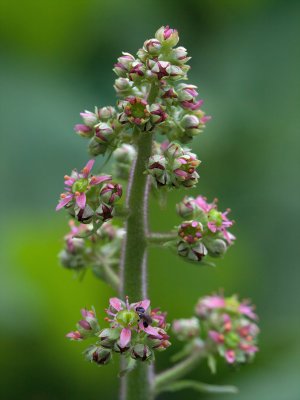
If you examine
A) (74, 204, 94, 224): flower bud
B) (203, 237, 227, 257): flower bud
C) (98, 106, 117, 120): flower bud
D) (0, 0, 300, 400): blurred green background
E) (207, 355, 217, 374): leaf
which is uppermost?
(0, 0, 300, 400): blurred green background

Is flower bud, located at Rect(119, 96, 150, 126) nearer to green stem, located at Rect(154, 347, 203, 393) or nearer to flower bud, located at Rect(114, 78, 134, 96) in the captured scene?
flower bud, located at Rect(114, 78, 134, 96)

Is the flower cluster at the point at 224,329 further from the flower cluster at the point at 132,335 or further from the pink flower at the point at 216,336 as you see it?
the flower cluster at the point at 132,335

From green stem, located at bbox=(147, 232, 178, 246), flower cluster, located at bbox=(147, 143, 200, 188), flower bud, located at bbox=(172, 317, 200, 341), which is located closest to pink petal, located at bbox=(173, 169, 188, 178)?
flower cluster, located at bbox=(147, 143, 200, 188)

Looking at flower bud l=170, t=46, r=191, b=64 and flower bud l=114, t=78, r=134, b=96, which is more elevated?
flower bud l=170, t=46, r=191, b=64

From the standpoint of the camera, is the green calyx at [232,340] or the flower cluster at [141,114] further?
the green calyx at [232,340]

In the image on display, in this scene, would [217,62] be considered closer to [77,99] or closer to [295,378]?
[77,99]

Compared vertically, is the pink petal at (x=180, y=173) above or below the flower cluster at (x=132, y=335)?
above

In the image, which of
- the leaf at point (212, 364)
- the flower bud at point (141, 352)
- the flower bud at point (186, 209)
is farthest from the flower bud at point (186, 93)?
the leaf at point (212, 364)

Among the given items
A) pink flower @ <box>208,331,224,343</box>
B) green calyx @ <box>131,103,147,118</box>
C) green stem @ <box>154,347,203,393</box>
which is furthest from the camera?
pink flower @ <box>208,331,224,343</box>
